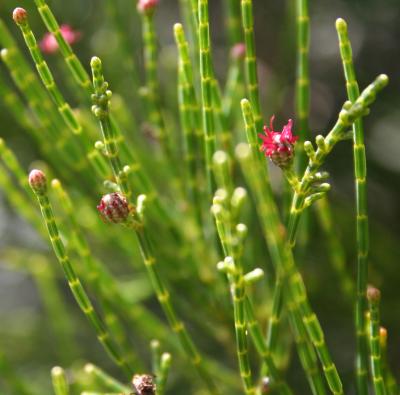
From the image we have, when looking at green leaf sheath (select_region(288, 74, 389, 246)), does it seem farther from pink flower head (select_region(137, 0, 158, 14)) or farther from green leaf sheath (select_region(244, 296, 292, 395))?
pink flower head (select_region(137, 0, 158, 14))

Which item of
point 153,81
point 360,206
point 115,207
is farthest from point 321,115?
point 115,207

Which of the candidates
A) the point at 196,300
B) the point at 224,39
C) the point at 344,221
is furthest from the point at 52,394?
the point at 224,39

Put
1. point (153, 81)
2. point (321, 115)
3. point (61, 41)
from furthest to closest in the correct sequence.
→ point (321, 115) → point (153, 81) → point (61, 41)

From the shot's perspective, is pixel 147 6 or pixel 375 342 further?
pixel 147 6

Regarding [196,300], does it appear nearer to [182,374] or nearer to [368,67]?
[182,374]

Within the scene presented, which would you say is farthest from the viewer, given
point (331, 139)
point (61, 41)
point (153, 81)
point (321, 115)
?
point (321, 115)

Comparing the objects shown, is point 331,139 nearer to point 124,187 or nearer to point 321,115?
point 124,187

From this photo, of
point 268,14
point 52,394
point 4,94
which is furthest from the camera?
point 268,14
